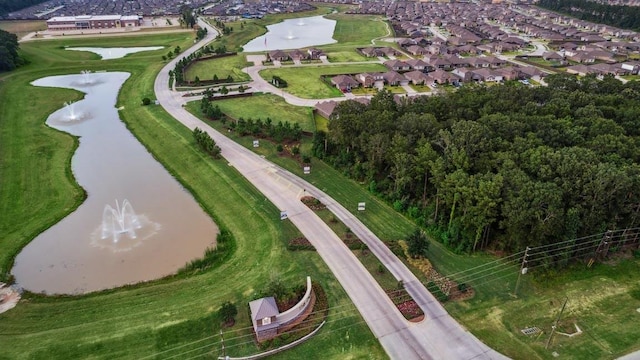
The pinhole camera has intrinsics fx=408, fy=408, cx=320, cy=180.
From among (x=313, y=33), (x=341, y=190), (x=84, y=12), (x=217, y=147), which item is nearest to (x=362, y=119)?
(x=341, y=190)

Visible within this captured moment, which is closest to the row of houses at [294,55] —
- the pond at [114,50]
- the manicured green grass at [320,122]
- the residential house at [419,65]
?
the residential house at [419,65]

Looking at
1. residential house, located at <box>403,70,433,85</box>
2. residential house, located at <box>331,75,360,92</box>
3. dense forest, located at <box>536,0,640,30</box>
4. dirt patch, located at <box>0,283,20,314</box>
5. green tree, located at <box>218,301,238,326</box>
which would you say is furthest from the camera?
dense forest, located at <box>536,0,640,30</box>

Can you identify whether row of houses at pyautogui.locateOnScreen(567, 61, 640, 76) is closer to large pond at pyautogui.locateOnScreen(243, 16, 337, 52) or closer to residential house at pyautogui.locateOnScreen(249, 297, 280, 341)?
large pond at pyautogui.locateOnScreen(243, 16, 337, 52)

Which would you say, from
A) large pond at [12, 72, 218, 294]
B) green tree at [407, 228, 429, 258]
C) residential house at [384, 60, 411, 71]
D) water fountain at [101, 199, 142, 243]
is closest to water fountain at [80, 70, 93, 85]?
large pond at [12, 72, 218, 294]

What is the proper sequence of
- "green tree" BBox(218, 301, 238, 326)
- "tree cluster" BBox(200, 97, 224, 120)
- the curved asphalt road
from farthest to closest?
"tree cluster" BBox(200, 97, 224, 120) < "green tree" BBox(218, 301, 238, 326) < the curved asphalt road

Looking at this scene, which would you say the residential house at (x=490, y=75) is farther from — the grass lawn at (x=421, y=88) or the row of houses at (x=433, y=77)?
the grass lawn at (x=421, y=88)

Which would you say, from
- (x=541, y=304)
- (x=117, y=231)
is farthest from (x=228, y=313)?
(x=541, y=304)
